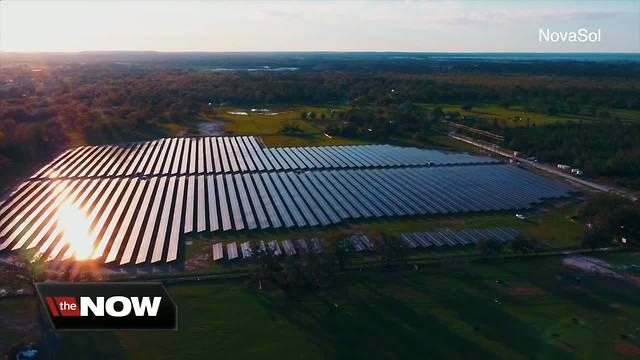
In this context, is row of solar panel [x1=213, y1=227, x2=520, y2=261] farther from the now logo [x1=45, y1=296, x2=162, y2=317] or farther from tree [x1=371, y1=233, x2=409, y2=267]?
the now logo [x1=45, y1=296, x2=162, y2=317]

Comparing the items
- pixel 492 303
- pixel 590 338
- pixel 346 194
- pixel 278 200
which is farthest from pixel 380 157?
pixel 590 338

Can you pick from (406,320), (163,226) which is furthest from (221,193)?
(406,320)

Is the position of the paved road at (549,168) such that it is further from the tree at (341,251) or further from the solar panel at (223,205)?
the solar panel at (223,205)

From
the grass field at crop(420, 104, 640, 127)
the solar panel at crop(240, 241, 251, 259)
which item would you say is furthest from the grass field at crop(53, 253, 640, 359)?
the grass field at crop(420, 104, 640, 127)

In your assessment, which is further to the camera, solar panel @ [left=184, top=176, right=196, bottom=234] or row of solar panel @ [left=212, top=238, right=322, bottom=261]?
solar panel @ [left=184, top=176, right=196, bottom=234]

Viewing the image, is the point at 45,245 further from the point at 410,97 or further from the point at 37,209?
the point at 410,97
